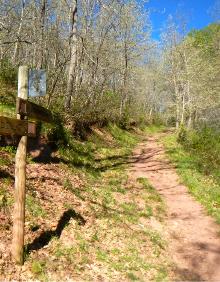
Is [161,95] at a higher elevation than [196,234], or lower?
higher

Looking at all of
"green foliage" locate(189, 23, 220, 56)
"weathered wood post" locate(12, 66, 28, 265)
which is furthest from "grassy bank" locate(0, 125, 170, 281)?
"green foliage" locate(189, 23, 220, 56)

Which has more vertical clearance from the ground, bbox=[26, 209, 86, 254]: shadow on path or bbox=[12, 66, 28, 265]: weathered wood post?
bbox=[12, 66, 28, 265]: weathered wood post

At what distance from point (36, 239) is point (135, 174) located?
24.5 ft

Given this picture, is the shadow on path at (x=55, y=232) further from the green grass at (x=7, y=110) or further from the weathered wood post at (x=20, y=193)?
the green grass at (x=7, y=110)

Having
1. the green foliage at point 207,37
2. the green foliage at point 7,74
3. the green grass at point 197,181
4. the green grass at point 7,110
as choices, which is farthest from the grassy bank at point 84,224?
the green foliage at point 207,37

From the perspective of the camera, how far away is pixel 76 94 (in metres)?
18.9

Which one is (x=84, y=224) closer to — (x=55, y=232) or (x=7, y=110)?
(x=55, y=232)

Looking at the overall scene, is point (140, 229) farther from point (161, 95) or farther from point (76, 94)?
point (161, 95)

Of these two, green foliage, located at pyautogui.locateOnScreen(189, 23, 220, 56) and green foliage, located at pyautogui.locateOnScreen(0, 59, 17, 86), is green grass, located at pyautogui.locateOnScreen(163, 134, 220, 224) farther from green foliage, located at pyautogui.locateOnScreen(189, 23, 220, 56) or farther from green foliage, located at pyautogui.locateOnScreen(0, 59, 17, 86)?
green foliage, located at pyautogui.locateOnScreen(189, 23, 220, 56)

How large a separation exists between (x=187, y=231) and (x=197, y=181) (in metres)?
4.43

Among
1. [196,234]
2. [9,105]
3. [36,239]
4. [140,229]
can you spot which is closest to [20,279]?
[36,239]

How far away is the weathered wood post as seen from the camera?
627 centimetres

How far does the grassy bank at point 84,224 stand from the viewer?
6.80 m

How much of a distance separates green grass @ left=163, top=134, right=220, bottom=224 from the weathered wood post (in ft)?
19.0
